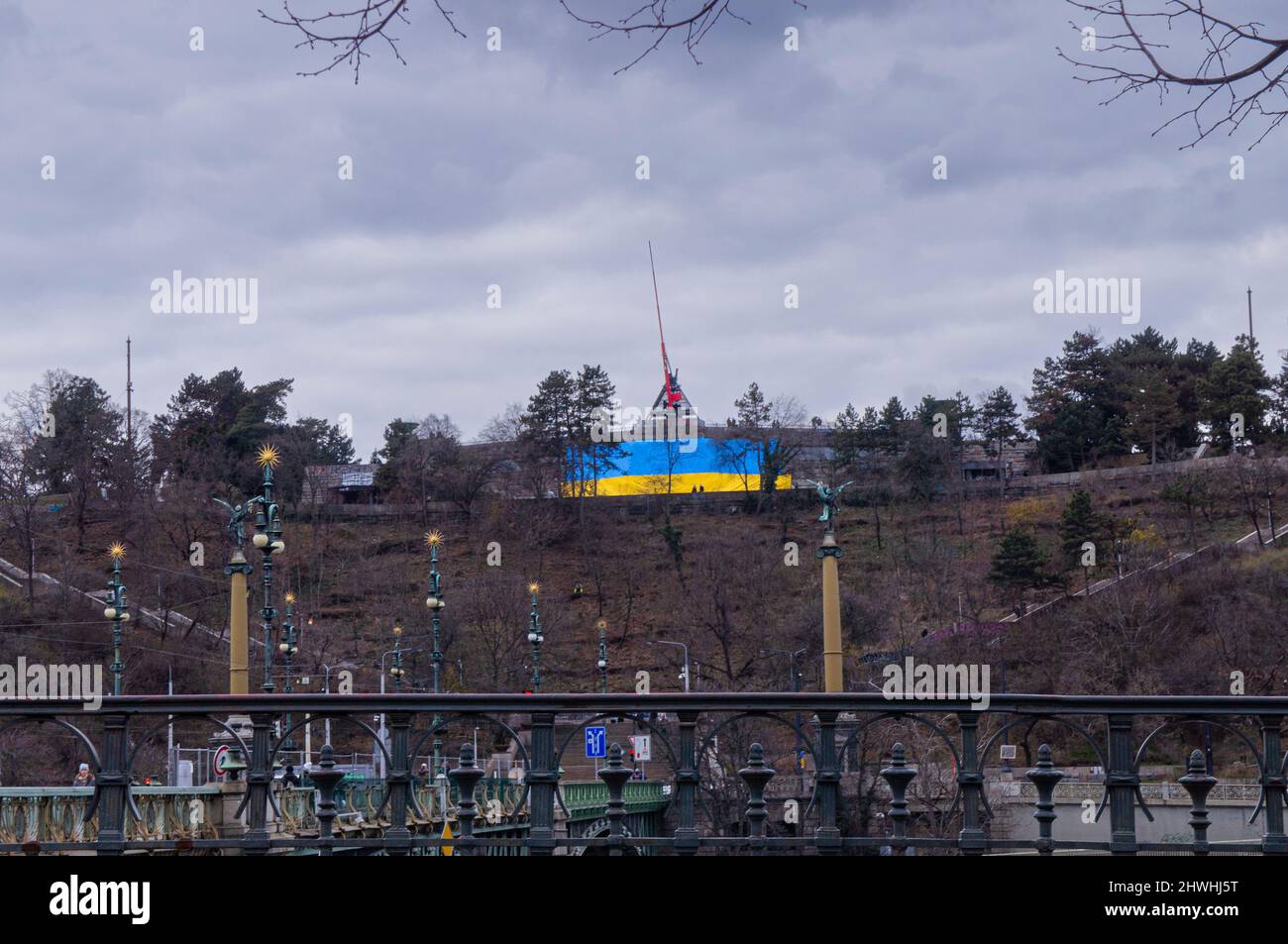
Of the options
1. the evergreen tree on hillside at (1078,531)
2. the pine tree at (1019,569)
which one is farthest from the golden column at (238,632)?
the evergreen tree on hillside at (1078,531)

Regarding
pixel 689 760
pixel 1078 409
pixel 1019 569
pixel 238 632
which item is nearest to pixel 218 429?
pixel 1019 569

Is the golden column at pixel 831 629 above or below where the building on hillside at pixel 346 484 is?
below

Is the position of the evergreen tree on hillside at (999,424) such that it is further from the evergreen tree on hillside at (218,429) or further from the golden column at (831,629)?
the golden column at (831,629)

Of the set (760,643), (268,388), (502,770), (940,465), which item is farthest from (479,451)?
(502,770)

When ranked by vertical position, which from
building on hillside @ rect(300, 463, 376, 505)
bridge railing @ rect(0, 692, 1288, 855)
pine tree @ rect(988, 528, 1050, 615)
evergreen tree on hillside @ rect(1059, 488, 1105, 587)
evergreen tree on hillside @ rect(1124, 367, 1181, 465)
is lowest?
bridge railing @ rect(0, 692, 1288, 855)

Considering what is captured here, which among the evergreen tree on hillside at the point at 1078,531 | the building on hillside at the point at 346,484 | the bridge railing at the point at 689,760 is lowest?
the bridge railing at the point at 689,760

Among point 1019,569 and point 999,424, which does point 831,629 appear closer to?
point 1019,569

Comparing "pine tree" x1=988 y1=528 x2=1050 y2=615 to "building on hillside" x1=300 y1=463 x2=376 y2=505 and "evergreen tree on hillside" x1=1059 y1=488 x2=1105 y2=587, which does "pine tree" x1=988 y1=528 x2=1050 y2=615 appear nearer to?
"evergreen tree on hillside" x1=1059 y1=488 x2=1105 y2=587

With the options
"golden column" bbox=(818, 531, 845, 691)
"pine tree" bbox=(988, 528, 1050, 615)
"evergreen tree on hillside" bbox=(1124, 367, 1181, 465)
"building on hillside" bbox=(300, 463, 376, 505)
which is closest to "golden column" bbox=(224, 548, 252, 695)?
"golden column" bbox=(818, 531, 845, 691)

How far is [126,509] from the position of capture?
8138 centimetres

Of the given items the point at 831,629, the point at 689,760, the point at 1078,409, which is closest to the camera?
the point at 689,760

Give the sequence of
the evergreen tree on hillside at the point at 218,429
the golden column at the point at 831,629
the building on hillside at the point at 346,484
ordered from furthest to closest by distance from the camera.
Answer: the building on hillside at the point at 346,484 < the evergreen tree on hillside at the point at 218,429 < the golden column at the point at 831,629
